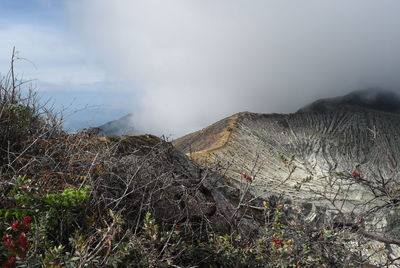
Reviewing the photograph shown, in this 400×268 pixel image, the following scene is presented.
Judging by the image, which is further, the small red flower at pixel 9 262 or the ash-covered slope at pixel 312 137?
the ash-covered slope at pixel 312 137

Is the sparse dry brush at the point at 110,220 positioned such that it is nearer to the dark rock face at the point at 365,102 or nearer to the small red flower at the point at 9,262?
the small red flower at the point at 9,262

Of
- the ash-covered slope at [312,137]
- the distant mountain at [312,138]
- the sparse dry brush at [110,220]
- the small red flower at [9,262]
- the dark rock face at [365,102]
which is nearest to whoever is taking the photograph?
the small red flower at [9,262]

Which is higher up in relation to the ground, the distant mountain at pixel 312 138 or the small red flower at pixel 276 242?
the small red flower at pixel 276 242

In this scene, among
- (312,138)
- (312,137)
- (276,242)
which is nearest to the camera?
(276,242)

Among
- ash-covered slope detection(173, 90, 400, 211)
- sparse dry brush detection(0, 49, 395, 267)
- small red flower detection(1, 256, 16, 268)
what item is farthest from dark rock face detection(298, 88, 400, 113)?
small red flower detection(1, 256, 16, 268)

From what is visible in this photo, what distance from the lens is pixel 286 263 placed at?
373cm

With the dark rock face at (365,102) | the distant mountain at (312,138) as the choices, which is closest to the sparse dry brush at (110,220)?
the distant mountain at (312,138)

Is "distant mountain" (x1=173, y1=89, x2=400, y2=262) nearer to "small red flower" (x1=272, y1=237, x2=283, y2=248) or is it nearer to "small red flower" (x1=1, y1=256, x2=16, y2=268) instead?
"small red flower" (x1=272, y1=237, x2=283, y2=248)

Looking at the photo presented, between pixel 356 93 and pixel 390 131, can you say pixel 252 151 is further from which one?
pixel 356 93

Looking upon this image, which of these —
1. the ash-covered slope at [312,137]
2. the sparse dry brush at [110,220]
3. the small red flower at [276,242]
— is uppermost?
→ the sparse dry brush at [110,220]

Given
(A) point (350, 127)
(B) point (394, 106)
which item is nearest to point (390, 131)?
(A) point (350, 127)

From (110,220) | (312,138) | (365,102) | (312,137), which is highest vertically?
(110,220)

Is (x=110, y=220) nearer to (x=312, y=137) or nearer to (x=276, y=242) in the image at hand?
(x=276, y=242)

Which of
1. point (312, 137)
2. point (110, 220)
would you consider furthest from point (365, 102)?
point (110, 220)
